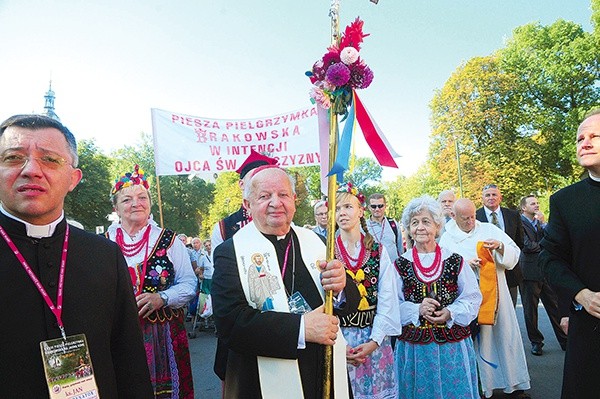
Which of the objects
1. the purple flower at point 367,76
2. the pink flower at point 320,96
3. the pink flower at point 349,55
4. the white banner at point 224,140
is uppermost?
the white banner at point 224,140

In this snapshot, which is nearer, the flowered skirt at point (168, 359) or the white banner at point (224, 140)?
the flowered skirt at point (168, 359)

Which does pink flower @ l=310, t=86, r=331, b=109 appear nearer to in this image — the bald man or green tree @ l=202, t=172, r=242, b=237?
the bald man

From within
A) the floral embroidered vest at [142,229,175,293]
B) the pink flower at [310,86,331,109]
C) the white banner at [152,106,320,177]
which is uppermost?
the white banner at [152,106,320,177]

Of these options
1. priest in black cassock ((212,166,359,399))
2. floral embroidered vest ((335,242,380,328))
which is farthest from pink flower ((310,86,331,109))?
floral embroidered vest ((335,242,380,328))

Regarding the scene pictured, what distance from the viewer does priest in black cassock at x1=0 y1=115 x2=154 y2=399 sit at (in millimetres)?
1592

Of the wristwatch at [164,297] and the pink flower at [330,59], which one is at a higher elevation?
the pink flower at [330,59]

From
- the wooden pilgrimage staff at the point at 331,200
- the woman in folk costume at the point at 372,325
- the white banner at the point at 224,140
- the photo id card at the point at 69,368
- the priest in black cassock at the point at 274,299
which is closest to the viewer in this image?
the photo id card at the point at 69,368

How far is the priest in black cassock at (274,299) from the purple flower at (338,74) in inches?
23.9

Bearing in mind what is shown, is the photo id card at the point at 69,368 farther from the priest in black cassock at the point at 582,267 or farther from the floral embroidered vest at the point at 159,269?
the priest in black cassock at the point at 582,267

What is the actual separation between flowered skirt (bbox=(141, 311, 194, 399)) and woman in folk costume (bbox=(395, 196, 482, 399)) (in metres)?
1.74

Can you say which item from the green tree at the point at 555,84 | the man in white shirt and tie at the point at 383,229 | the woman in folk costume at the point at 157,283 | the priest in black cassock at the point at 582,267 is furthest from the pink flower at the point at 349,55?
the green tree at the point at 555,84

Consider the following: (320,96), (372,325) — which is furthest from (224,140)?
(320,96)

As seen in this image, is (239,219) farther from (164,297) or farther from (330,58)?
(330,58)

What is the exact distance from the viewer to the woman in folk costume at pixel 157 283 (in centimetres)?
335
